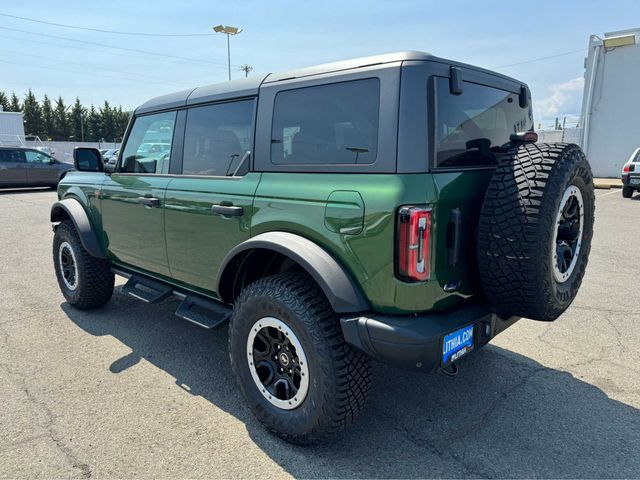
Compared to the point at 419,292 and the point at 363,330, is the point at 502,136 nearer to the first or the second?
the point at 419,292

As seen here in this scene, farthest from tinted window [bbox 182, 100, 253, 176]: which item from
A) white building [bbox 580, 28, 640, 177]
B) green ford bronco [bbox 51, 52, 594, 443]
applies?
white building [bbox 580, 28, 640, 177]

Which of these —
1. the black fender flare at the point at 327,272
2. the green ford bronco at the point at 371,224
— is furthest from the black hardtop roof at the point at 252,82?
the black fender flare at the point at 327,272

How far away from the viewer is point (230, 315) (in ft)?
10.0

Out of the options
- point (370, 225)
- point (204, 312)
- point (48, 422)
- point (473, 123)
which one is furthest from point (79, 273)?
point (473, 123)

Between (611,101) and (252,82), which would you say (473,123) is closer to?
(252,82)

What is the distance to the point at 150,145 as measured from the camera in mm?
3957

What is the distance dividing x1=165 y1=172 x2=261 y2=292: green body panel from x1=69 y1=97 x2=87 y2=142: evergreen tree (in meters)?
78.6

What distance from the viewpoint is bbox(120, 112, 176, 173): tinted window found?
3.73 metres

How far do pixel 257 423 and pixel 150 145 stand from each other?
8.05 feet

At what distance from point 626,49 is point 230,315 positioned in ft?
79.0

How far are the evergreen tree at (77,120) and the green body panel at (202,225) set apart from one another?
7862cm

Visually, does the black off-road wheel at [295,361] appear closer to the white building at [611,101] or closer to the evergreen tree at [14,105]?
the white building at [611,101]

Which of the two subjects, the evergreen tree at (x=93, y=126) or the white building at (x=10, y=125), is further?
the evergreen tree at (x=93, y=126)

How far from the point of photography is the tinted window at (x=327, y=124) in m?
2.40
